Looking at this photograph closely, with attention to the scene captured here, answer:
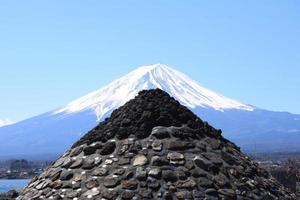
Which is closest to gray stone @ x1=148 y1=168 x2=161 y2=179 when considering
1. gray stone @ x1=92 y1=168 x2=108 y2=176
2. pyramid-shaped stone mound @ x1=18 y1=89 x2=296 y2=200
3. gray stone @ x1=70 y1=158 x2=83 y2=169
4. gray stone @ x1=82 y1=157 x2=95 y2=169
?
pyramid-shaped stone mound @ x1=18 y1=89 x2=296 y2=200

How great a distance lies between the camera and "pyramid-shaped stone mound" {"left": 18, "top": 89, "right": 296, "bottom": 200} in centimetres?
1009

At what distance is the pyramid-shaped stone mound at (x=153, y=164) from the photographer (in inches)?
397

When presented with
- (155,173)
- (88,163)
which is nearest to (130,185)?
(155,173)

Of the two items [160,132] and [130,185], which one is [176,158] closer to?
[160,132]

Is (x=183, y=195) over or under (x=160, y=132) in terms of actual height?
under

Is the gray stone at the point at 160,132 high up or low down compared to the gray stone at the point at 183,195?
up

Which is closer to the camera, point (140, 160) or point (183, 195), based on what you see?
point (183, 195)

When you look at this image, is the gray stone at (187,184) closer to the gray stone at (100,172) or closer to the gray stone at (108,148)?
the gray stone at (100,172)

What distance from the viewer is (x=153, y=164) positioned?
1028 cm

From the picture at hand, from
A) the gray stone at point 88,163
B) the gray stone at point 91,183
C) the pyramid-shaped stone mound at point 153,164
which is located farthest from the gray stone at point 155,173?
the gray stone at point 88,163

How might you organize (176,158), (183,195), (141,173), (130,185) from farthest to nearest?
(176,158)
(141,173)
(130,185)
(183,195)

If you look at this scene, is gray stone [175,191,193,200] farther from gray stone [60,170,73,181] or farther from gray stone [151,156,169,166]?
gray stone [60,170,73,181]

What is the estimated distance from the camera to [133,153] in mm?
10508

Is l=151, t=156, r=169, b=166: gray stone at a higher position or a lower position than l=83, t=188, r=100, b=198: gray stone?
higher
